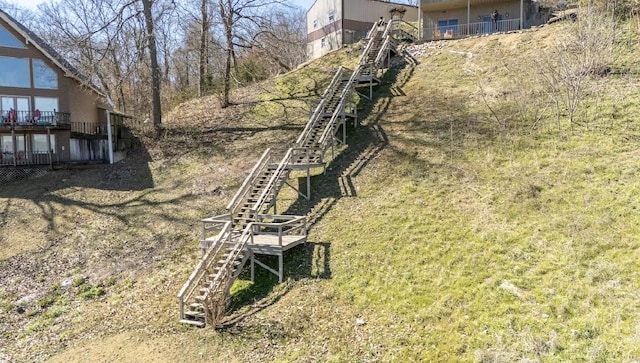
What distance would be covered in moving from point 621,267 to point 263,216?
884 centimetres

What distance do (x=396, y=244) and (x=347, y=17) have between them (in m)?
25.9

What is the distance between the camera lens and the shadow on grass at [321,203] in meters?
10.7

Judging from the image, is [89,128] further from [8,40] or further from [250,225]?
[250,225]

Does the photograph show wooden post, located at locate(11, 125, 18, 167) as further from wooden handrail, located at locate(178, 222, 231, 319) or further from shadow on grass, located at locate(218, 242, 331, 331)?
shadow on grass, located at locate(218, 242, 331, 331)

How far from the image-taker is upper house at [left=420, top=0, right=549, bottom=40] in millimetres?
26528

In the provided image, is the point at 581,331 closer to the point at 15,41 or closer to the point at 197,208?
the point at 197,208

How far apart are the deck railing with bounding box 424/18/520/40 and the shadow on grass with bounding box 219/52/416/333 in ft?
20.1

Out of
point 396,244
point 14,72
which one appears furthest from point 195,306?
point 14,72

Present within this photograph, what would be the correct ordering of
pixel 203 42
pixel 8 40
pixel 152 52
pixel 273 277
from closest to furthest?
pixel 273 277
pixel 8 40
pixel 152 52
pixel 203 42

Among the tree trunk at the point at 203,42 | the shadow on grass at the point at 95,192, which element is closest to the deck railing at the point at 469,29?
the tree trunk at the point at 203,42

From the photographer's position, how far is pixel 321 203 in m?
14.3

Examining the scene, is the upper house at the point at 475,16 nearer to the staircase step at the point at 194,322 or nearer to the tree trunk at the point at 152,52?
the tree trunk at the point at 152,52

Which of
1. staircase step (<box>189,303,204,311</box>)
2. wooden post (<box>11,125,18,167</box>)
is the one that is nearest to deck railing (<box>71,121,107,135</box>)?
wooden post (<box>11,125,18,167</box>)

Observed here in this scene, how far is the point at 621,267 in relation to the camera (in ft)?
28.3
